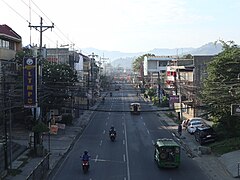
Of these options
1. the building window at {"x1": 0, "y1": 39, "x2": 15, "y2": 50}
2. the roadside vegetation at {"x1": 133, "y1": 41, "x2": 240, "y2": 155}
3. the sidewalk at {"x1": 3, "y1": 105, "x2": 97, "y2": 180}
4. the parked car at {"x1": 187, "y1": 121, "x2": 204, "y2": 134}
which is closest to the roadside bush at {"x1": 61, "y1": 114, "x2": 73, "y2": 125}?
the sidewalk at {"x1": 3, "y1": 105, "x2": 97, "y2": 180}

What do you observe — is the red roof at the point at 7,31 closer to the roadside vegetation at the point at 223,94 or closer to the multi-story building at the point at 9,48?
the multi-story building at the point at 9,48

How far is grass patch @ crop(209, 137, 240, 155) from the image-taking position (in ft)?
107

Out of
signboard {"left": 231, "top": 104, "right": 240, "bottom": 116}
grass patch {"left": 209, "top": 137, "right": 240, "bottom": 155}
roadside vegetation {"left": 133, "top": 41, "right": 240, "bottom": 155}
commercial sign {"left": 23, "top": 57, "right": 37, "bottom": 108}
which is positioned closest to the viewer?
signboard {"left": 231, "top": 104, "right": 240, "bottom": 116}

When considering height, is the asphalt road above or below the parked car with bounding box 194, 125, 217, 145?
below

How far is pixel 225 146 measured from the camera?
110ft

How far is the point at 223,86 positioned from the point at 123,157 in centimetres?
1033

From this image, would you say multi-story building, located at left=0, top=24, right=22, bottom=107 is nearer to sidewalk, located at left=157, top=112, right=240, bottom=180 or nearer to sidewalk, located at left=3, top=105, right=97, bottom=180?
sidewalk, located at left=3, top=105, right=97, bottom=180

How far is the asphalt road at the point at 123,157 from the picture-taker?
2629cm

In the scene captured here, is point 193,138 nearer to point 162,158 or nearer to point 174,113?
point 162,158

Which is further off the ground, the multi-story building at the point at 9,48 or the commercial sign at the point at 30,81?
the multi-story building at the point at 9,48

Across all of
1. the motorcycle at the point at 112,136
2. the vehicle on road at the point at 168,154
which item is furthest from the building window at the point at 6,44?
the vehicle on road at the point at 168,154

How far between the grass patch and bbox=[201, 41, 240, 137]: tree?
1.83 meters

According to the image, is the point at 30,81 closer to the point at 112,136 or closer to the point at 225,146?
the point at 112,136

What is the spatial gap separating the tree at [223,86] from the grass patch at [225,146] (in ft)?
6.01
